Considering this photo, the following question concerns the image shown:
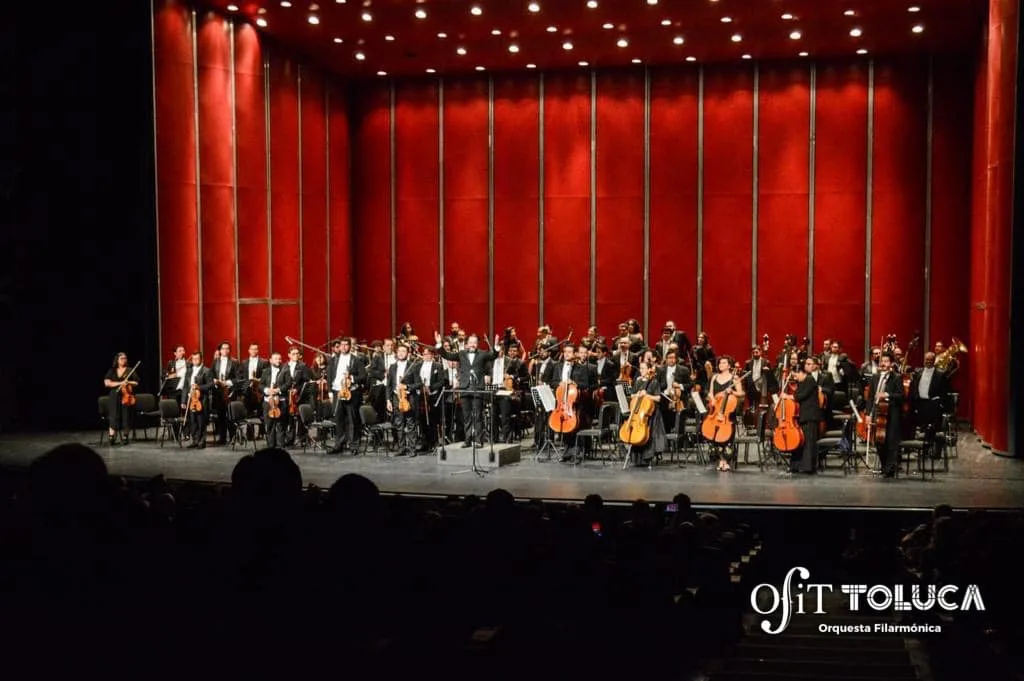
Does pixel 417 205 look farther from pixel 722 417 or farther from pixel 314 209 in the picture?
pixel 722 417

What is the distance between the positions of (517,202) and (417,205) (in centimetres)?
208

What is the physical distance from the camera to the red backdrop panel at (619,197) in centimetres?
2006

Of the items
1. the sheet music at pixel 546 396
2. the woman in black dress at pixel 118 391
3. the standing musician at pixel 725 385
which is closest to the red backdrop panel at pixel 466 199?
the woman in black dress at pixel 118 391

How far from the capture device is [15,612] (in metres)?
2.05

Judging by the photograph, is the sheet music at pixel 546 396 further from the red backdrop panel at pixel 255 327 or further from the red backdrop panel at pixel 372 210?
the red backdrop panel at pixel 372 210

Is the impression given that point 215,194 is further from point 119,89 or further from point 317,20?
point 317,20

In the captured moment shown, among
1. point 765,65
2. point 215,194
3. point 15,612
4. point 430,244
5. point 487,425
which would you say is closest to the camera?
point 15,612

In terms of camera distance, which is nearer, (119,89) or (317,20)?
(119,89)

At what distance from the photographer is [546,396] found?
497 inches

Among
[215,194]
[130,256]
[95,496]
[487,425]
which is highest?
[215,194]

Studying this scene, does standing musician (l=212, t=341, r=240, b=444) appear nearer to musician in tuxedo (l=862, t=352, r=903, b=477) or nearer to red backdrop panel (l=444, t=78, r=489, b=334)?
red backdrop panel (l=444, t=78, r=489, b=334)

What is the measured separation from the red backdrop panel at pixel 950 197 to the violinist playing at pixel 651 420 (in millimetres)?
8404

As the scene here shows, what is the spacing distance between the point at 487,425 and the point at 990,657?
11.3m

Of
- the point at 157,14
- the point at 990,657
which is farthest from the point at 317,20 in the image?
the point at 990,657
